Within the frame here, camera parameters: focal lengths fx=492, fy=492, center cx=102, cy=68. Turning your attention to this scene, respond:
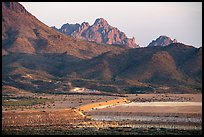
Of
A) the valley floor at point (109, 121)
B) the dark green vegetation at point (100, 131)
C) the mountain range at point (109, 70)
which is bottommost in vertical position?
the dark green vegetation at point (100, 131)

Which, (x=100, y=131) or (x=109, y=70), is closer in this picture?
(x=100, y=131)

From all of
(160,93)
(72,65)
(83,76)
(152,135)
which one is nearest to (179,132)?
(152,135)

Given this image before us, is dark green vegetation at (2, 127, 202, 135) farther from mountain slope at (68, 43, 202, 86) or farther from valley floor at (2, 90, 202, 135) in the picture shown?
mountain slope at (68, 43, 202, 86)

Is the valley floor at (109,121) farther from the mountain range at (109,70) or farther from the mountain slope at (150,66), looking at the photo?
the mountain slope at (150,66)

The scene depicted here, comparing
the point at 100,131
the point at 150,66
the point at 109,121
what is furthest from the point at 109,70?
the point at 100,131

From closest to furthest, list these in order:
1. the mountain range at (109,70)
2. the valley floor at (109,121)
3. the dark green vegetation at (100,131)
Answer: the dark green vegetation at (100,131), the valley floor at (109,121), the mountain range at (109,70)

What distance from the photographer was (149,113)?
2960 inches

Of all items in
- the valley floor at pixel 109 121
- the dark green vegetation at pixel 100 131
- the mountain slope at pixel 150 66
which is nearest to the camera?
the dark green vegetation at pixel 100 131

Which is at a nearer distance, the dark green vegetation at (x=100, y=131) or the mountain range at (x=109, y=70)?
the dark green vegetation at (x=100, y=131)

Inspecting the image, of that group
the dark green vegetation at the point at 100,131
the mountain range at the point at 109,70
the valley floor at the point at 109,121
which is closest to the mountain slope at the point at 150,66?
the mountain range at the point at 109,70

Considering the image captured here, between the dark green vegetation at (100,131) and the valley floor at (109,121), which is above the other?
the valley floor at (109,121)

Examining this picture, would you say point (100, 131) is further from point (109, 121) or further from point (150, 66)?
point (150, 66)

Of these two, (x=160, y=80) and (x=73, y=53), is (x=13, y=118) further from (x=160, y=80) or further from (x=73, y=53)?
(x=73, y=53)

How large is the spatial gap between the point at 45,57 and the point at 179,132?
13858cm
